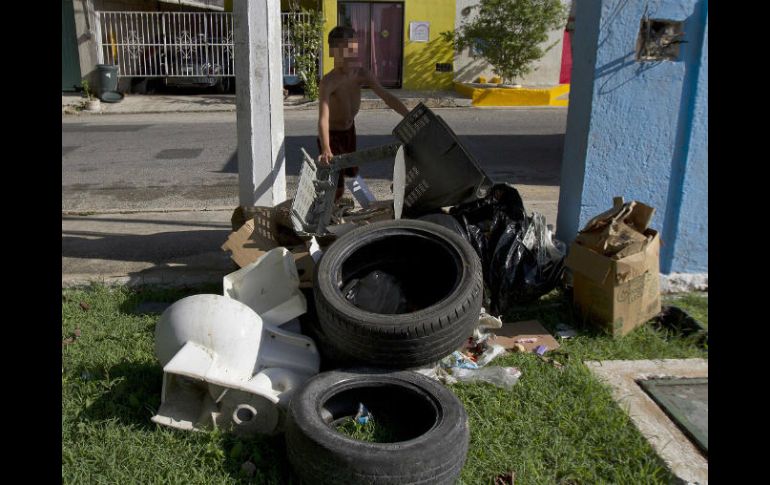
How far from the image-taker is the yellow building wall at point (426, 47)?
62.0ft

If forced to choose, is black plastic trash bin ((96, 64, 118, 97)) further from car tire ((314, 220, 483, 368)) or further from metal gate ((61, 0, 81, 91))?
car tire ((314, 220, 483, 368))

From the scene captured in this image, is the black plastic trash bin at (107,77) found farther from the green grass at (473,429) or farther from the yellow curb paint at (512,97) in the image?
the green grass at (473,429)

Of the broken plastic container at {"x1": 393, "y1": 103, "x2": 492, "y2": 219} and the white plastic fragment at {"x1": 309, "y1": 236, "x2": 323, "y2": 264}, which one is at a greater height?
the broken plastic container at {"x1": 393, "y1": 103, "x2": 492, "y2": 219}

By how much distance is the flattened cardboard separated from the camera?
4.22 meters

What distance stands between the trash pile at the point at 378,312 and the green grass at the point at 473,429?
0.13 meters

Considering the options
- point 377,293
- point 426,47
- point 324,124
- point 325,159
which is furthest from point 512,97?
point 377,293

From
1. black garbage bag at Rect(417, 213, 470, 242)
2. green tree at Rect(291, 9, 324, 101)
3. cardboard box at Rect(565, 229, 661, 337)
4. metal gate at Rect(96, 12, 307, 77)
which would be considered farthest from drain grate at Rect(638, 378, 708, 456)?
metal gate at Rect(96, 12, 307, 77)

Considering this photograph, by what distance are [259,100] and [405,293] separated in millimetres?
2146

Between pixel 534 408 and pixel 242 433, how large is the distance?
1505mm

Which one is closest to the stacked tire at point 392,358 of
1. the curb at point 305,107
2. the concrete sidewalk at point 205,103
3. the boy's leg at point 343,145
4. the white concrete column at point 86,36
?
the boy's leg at point 343,145

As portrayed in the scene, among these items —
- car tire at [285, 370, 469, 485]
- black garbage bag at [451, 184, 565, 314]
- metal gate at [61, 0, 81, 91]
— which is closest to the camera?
car tire at [285, 370, 469, 485]

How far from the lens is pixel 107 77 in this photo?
17578mm

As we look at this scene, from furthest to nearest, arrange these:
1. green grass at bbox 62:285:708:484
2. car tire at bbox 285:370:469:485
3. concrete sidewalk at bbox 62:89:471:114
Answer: concrete sidewalk at bbox 62:89:471:114
green grass at bbox 62:285:708:484
car tire at bbox 285:370:469:485

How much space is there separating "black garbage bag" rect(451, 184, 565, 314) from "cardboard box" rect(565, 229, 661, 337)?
0.21m
